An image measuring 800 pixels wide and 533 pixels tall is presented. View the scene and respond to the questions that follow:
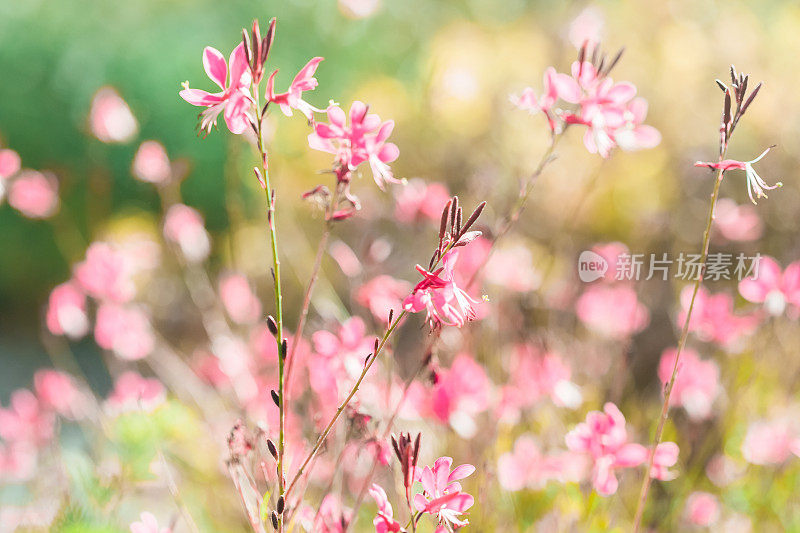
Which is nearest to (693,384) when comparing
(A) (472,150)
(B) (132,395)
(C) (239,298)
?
(C) (239,298)

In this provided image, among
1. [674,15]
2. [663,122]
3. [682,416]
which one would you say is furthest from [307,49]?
[682,416]

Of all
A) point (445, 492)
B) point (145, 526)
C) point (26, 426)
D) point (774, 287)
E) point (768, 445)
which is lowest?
point (145, 526)

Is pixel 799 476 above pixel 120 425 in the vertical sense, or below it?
above

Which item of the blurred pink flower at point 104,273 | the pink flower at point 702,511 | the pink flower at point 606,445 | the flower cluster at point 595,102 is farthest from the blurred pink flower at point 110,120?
the pink flower at point 702,511

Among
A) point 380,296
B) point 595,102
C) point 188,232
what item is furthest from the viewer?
point 188,232

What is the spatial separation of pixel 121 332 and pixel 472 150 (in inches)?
92.7

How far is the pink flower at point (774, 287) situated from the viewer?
147cm

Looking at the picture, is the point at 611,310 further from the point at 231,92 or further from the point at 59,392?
the point at 59,392

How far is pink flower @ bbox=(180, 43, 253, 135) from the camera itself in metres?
0.81

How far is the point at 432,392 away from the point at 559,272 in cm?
178

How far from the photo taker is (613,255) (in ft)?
6.90

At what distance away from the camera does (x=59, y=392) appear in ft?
7.82

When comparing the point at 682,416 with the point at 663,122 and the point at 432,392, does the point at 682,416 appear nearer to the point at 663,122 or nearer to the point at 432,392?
the point at 432,392

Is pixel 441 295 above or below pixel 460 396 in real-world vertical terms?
below
